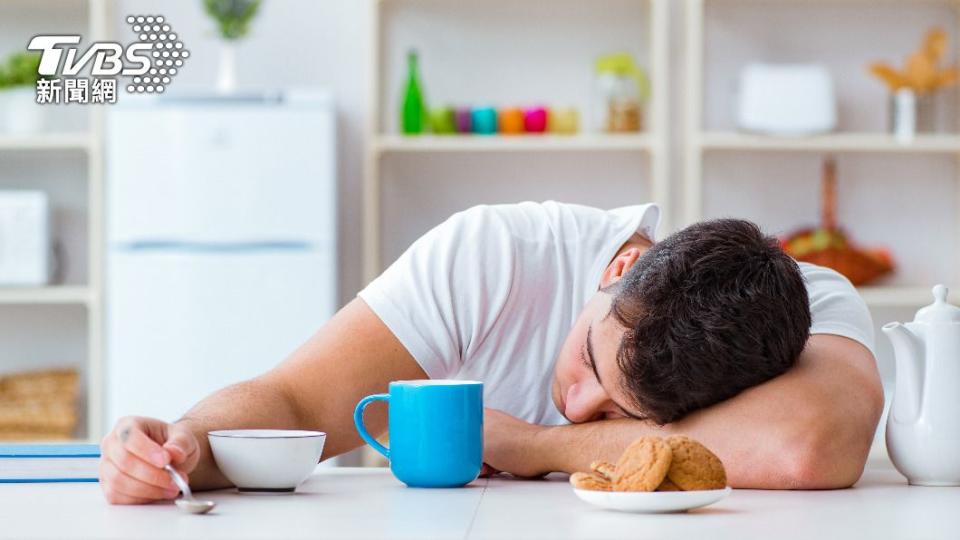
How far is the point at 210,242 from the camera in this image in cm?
385

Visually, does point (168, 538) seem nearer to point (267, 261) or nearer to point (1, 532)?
point (1, 532)

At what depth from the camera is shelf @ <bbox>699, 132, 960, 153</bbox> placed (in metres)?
4.05

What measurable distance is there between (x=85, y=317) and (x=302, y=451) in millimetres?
3240

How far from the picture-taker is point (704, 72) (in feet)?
14.3

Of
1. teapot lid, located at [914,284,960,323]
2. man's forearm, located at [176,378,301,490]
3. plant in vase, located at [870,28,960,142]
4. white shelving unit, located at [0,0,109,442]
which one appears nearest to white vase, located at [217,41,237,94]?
white shelving unit, located at [0,0,109,442]

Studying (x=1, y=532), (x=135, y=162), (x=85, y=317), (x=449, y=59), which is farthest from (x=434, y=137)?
(x=1, y=532)

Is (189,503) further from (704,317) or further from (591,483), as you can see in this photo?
(704,317)

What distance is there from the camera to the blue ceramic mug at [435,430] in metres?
1.37

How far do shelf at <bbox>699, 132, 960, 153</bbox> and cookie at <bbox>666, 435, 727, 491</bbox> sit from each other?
9.61 feet

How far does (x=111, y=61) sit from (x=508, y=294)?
2.92m

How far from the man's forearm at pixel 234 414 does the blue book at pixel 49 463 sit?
0.42 ft

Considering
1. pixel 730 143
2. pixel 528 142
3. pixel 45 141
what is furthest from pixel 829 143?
pixel 45 141

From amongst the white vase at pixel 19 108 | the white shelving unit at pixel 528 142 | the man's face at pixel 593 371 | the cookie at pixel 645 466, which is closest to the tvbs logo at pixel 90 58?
the white vase at pixel 19 108

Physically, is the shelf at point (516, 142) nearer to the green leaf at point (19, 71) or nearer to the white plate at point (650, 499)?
the green leaf at point (19, 71)
